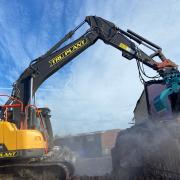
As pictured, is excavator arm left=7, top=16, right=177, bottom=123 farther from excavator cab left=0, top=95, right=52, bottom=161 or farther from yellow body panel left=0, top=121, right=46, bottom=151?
yellow body panel left=0, top=121, right=46, bottom=151

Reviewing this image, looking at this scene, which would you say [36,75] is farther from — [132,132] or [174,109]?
[174,109]

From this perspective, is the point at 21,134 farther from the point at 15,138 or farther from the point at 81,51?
the point at 81,51

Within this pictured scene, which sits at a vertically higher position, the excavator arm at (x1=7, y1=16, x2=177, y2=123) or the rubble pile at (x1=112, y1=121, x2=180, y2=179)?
the excavator arm at (x1=7, y1=16, x2=177, y2=123)

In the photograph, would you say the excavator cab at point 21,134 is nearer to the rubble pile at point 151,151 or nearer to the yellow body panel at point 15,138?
the yellow body panel at point 15,138

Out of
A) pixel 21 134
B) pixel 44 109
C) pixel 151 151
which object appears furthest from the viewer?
pixel 44 109

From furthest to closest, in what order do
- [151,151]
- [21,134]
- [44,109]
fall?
[44,109], [21,134], [151,151]

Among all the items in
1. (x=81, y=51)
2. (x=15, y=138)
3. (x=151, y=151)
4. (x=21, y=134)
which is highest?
(x=81, y=51)

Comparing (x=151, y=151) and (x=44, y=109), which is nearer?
(x=151, y=151)

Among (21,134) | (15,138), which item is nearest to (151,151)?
(21,134)

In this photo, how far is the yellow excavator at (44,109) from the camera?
915cm

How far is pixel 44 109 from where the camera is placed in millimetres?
11109

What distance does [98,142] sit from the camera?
4062 centimetres

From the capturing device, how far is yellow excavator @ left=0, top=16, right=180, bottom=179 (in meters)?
9.15

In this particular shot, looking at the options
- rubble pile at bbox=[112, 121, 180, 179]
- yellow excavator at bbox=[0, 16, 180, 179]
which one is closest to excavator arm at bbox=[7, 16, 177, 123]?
yellow excavator at bbox=[0, 16, 180, 179]
